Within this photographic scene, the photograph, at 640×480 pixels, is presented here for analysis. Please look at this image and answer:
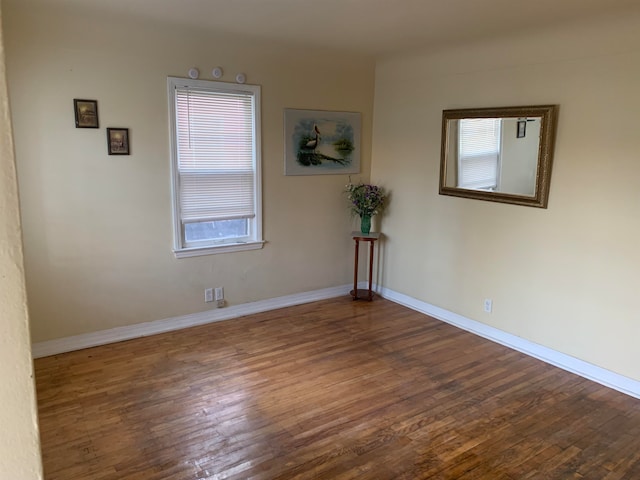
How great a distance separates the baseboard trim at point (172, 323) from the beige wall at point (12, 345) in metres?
3.11

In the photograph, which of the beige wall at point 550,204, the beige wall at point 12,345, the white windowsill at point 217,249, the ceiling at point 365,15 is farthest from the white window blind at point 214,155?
the beige wall at point 12,345

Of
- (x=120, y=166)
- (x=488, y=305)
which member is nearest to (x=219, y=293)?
(x=120, y=166)

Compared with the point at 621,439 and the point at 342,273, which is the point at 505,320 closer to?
the point at 621,439

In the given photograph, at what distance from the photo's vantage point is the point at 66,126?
3.46 m

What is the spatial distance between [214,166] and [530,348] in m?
3.09

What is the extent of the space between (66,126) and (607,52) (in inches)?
151

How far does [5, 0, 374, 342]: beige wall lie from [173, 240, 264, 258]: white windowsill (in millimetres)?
60

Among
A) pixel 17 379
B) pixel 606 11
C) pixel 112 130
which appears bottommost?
pixel 17 379

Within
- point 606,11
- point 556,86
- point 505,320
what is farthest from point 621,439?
point 606,11

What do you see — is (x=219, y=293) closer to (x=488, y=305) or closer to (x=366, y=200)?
(x=366, y=200)

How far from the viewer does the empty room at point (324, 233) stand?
2768mm

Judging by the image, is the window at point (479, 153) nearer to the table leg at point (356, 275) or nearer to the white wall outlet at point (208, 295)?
the table leg at point (356, 275)

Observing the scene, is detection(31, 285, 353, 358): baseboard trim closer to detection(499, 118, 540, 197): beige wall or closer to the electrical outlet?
the electrical outlet

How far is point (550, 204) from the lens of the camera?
11.7 feet
